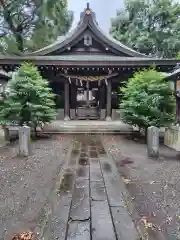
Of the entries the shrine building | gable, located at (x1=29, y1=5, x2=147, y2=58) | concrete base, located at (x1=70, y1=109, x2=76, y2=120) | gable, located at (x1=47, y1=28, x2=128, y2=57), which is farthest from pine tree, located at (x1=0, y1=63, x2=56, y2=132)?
gable, located at (x1=47, y1=28, x2=128, y2=57)

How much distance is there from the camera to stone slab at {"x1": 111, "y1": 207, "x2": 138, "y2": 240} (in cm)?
298

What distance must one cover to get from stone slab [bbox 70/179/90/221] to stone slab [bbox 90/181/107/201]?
11 centimetres

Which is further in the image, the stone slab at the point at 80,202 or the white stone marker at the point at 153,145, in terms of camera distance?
the white stone marker at the point at 153,145

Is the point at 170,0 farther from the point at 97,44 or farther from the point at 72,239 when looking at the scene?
the point at 72,239

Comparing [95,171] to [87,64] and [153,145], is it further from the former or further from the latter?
[87,64]

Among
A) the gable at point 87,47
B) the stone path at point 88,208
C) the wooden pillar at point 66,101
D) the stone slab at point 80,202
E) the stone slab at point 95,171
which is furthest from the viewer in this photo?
the gable at point 87,47

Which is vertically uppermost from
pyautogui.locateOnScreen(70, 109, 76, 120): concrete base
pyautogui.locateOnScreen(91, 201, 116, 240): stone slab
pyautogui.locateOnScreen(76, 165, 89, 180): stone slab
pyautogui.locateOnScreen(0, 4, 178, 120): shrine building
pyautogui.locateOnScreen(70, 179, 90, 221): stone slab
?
pyautogui.locateOnScreen(0, 4, 178, 120): shrine building

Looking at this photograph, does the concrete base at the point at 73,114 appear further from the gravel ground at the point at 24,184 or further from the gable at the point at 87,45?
the gravel ground at the point at 24,184

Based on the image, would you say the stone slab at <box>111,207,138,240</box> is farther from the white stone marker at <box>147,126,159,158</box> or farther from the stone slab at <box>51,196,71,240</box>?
the white stone marker at <box>147,126,159,158</box>

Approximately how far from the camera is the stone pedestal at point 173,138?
8865mm

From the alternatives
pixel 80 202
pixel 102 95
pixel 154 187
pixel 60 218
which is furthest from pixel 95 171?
pixel 102 95

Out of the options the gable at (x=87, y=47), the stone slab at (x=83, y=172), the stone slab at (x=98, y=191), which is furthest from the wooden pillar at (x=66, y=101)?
the stone slab at (x=98, y=191)

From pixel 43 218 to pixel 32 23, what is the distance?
2658 centimetres

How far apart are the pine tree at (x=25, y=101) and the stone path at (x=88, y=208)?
4.82m
